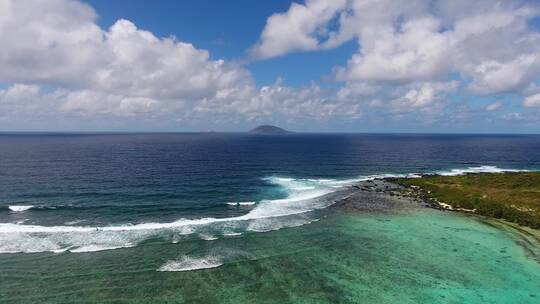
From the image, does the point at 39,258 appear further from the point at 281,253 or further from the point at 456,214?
the point at 456,214

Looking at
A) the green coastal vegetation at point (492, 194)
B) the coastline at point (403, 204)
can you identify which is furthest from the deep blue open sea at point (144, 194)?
the green coastal vegetation at point (492, 194)

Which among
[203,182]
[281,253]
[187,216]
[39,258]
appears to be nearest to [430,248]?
[281,253]

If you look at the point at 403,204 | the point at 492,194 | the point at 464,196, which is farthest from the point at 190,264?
the point at 492,194

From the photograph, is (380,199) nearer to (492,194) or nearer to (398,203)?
(398,203)

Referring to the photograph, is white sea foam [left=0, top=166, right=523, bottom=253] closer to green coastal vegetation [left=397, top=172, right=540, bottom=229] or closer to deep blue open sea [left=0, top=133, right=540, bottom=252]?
deep blue open sea [left=0, top=133, right=540, bottom=252]

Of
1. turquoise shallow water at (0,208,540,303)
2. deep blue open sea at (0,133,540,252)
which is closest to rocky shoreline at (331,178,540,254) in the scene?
turquoise shallow water at (0,208,540,303)

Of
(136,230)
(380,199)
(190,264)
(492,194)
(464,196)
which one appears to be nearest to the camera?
(190,264)
